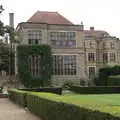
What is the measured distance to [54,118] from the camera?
46.6 ft

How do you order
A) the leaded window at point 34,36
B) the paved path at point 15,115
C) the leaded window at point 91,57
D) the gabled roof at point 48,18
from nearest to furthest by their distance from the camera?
the paved path at point 15,115 < the leaded window at point 34,36 < the gabled roof at point 48,18 < the leaded window at point 91,57

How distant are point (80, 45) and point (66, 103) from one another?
1831 inches

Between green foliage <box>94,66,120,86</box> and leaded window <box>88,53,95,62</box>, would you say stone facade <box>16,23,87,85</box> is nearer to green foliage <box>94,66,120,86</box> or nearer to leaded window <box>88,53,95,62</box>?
green foliage <box>94,66,120,86</box>

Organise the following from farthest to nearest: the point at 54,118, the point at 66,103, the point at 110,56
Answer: the point at 110,56 → the point at 54,118 → the point at 66,103

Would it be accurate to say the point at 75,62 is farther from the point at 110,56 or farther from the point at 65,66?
the point at 110,56

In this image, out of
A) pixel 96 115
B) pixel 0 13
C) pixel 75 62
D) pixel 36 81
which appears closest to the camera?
pixel 96 115

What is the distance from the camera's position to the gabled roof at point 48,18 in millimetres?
59375

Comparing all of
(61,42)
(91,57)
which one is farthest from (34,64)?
(91,57)

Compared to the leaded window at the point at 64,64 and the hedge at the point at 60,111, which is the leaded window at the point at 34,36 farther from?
the hedge at the point at 60,111

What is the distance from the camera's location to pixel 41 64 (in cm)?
5562

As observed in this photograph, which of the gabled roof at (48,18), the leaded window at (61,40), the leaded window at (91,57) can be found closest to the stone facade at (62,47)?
the leaded window at (61,40)

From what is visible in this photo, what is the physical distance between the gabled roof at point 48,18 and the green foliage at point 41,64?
17.4ft

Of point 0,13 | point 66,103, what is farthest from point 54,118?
point 0,13

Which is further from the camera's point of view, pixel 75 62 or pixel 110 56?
pixel 110 56
